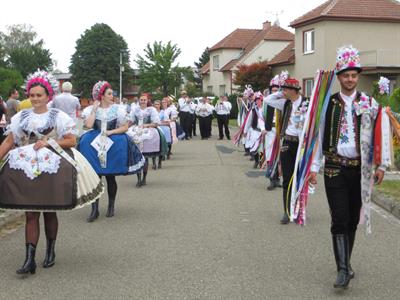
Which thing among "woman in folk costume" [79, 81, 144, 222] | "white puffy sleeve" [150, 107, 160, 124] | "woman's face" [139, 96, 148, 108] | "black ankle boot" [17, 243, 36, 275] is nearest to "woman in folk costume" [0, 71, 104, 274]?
"black ankle boot" [17, 243, 36, 275]

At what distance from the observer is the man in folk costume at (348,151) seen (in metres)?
5.20

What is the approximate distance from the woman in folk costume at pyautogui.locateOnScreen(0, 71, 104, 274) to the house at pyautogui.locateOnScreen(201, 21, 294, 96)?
47.2 metres

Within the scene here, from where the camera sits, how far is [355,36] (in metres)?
36.7

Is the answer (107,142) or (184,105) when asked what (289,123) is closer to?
(107,142)

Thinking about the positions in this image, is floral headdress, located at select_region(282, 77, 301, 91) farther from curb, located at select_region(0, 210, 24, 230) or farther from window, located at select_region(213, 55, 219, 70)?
window, located at select_region(213, 55, 219, 70)

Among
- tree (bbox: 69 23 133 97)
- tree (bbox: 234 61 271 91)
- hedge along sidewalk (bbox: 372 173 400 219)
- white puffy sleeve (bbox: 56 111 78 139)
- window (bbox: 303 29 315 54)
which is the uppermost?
tree (bbox: 69 23 133 97)

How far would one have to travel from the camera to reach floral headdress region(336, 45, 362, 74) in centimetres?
525

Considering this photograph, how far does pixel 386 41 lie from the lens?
122 ft

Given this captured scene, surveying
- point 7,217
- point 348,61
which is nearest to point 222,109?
point 7,217

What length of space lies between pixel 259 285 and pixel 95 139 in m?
3.86

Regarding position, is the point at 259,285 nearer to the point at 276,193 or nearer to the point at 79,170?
the point at 79,170

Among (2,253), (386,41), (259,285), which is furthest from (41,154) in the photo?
(386,41)

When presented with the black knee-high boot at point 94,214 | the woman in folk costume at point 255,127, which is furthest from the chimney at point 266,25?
the black knee-high boot at point 94,214

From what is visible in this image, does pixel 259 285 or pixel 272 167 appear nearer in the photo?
pixel 259 285
